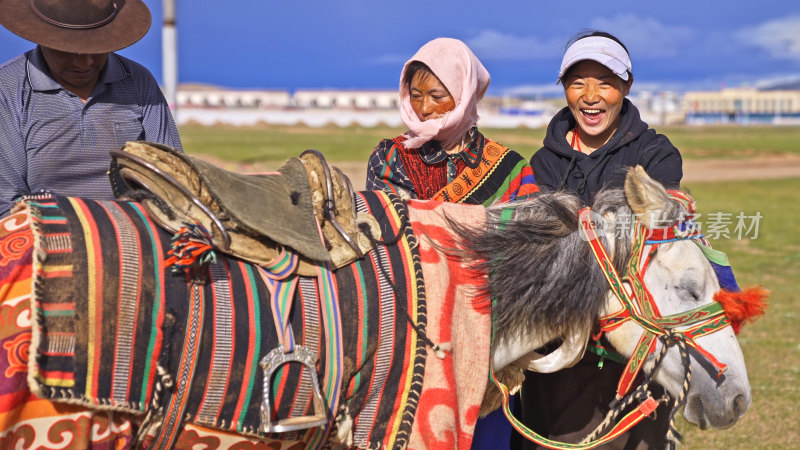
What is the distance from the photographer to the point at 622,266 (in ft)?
8.22

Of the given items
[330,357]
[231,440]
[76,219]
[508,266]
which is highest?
[76,219]

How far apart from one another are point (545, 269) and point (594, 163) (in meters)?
0.82

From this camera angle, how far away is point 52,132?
108 inches

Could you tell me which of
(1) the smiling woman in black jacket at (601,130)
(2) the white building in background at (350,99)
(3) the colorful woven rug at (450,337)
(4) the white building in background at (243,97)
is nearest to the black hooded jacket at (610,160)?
(1) the smiling woman in black jacket at (601,130)

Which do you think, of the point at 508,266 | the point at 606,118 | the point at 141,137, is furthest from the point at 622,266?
the point at 141,137

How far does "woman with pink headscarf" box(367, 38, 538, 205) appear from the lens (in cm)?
313

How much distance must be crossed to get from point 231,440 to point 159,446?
20 cm

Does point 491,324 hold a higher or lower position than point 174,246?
lower

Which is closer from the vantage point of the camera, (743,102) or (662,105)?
(662,105)

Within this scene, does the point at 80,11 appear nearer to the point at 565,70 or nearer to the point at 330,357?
the point at 330,357

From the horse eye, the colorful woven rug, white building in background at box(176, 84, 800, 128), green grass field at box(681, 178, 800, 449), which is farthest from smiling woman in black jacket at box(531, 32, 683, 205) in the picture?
white building in background at box(176, 84, 800, 128)

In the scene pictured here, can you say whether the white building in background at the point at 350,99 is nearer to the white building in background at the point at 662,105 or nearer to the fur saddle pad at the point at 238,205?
the white building in background at the point at 662,105

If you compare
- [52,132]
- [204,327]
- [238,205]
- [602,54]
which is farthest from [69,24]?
[602,54]

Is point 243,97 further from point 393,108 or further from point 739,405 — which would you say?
point 739,405
